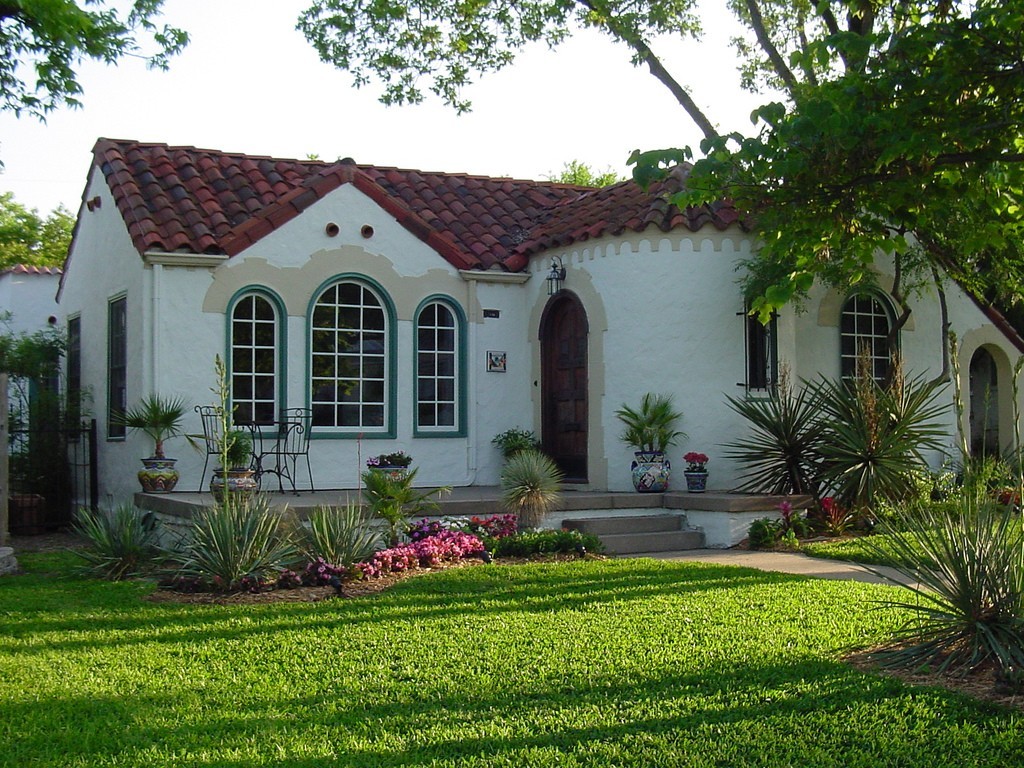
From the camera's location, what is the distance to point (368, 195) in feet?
48.3

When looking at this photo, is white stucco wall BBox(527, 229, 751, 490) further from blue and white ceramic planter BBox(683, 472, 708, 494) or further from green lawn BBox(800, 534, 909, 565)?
green lawn BBox(800, 534, 909, 565)

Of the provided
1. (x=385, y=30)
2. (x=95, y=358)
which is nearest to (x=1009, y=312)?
(x=385, y=30)

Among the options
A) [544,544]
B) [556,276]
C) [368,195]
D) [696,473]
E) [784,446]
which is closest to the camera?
[544,544]

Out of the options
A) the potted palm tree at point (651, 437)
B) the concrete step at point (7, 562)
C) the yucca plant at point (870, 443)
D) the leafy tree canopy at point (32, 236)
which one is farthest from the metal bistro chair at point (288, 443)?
the leafy tree canopy at point (32, 236)

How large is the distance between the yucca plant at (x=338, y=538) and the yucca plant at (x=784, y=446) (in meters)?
5.11

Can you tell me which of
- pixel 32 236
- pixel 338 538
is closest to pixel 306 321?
pixel 338 538

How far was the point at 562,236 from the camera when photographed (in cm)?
1480

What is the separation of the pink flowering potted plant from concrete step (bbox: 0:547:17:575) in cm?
755

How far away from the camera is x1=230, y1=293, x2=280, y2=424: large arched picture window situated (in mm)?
13906

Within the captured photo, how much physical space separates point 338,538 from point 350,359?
5219 millimetres

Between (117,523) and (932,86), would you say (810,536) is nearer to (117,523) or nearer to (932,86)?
(932,86)

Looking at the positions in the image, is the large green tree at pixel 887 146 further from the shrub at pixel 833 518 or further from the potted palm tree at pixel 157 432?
the potted palm tree at pixel 157 432

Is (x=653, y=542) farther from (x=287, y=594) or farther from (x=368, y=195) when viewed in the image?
(x=368, y=195)

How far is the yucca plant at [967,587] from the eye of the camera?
239 inches
